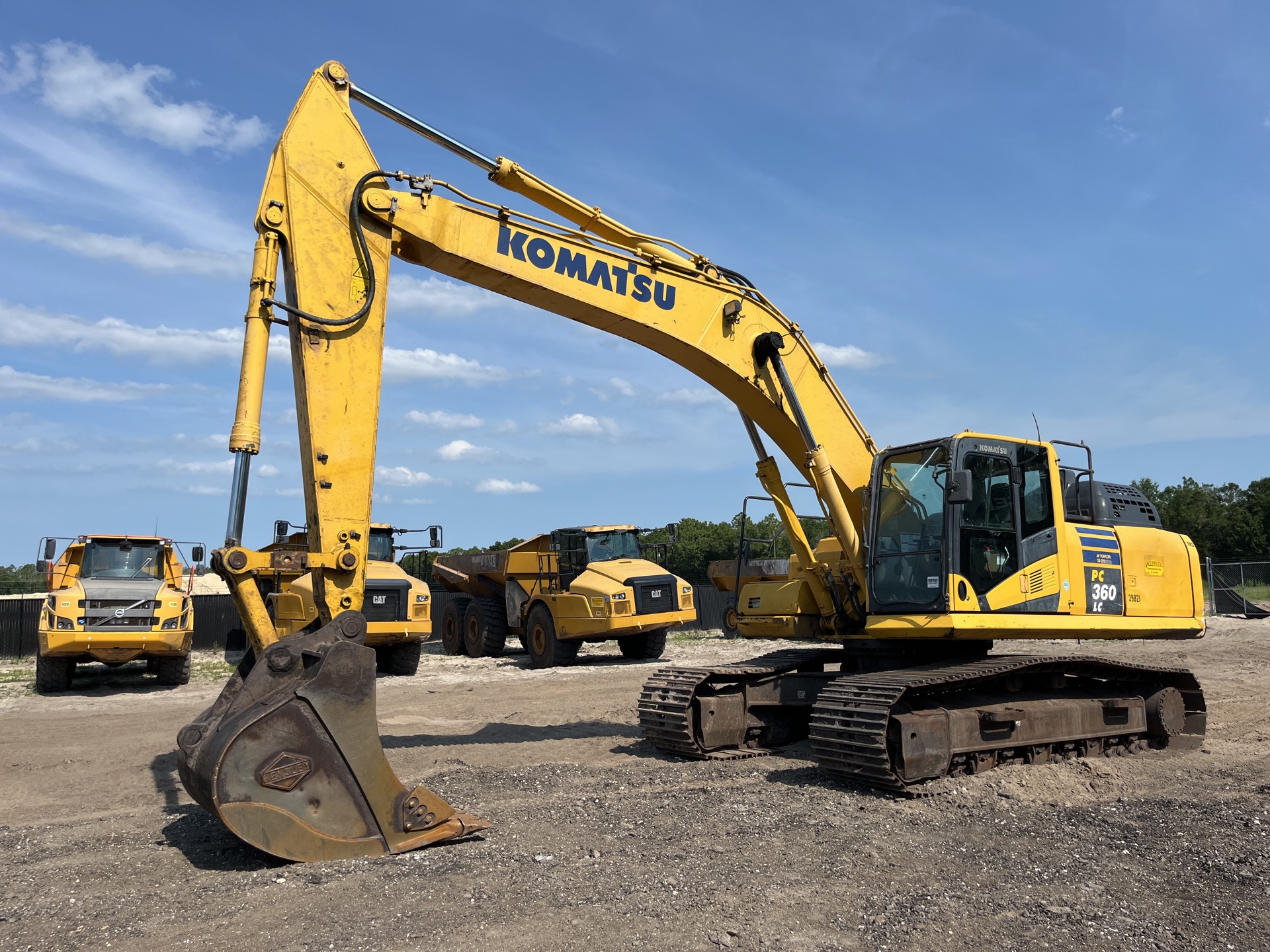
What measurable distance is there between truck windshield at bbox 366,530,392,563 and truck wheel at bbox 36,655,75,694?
576 centimetres

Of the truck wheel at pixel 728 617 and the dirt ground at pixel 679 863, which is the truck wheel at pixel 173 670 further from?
the truck wheel at pixel 728 617

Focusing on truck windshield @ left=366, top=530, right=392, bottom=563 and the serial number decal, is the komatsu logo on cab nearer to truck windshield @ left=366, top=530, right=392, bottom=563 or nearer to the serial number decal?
the serial number decal

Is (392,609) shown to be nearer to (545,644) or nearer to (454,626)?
(545,644)

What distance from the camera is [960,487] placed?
26.5 feet

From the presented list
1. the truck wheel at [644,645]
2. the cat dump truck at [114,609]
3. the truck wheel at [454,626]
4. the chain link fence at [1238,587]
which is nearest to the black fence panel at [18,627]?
the cat dump truck at [114,609]

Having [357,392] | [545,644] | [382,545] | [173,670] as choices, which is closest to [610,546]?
[545,644]

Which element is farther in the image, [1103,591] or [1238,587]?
[1238,587]

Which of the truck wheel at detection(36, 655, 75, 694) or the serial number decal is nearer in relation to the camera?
the serial number decal

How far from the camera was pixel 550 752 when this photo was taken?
9883mm

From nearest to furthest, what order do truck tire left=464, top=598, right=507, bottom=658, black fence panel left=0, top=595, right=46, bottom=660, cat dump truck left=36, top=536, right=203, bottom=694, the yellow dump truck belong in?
cat dump truck left=36, top=536, right=203, bottom=694, the yellow dump truck, black fence panel left=0, top=595, right=46, bottom=660, truck tire left=464, top=598, right=507, bottom=658

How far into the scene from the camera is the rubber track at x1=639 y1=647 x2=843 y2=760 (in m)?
9.19

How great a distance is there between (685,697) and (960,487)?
10.4 feet

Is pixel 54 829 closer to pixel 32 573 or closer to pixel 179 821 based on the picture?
pixel 179 821

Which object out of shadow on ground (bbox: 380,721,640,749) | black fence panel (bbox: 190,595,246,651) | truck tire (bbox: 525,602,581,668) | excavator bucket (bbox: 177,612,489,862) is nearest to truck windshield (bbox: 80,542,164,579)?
truck tire (bbox: 525,602,581,668)
